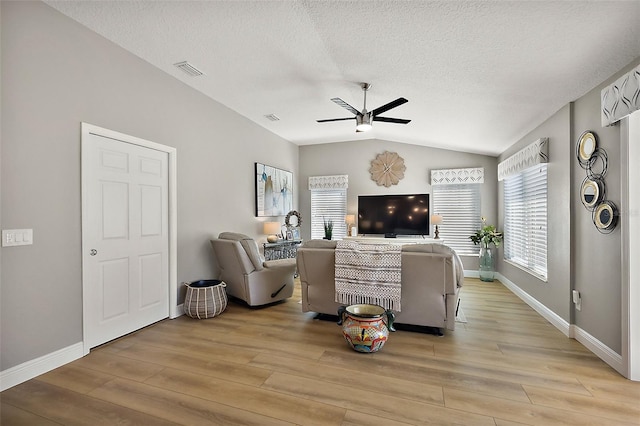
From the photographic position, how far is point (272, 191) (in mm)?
5867

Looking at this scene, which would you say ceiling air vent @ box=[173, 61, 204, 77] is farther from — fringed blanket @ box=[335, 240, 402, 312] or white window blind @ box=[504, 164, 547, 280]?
white window blind @ box=[504, 164, 547, 280]

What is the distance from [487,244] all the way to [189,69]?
5.63 m

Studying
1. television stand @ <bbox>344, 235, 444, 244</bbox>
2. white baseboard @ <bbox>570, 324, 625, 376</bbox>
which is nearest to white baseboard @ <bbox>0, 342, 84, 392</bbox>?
television stand @ <bbox>344, 235, 444, 244</bbox>

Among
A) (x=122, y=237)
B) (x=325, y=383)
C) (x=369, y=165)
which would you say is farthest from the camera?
(x=369, y=165)

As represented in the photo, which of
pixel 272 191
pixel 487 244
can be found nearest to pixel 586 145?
pixel 487 244

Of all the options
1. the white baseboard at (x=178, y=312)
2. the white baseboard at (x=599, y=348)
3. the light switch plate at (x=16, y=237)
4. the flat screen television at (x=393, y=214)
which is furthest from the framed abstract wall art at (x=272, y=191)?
the white baseboard at (x=599, y=348)

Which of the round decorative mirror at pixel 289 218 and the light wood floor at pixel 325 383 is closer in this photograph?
the light wood floor at pixel 325 383

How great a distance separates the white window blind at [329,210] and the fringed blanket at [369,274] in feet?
11.7

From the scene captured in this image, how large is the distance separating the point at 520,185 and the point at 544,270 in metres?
1.45

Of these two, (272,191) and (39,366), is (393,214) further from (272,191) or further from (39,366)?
(39,366)

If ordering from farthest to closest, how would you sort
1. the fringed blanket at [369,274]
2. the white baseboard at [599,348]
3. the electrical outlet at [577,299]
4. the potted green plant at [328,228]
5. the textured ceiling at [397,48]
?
1. the potted green plant at [328,228]
2. the fringed blanket at [369,274]
3. the electrical outlet at [577,299]
4. the white baseboard at [599,348]
5. the textured ceiling at [397,48]

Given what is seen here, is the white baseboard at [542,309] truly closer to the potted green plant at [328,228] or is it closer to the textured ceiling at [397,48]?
the textured ceiling at [397,48]

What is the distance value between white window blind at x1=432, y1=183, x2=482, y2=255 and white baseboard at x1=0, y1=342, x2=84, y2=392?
594 centimetres

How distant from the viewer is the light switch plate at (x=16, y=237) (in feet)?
7.14
